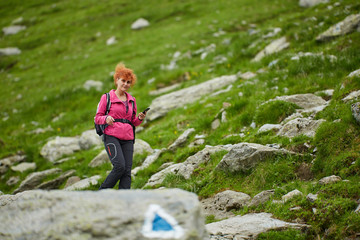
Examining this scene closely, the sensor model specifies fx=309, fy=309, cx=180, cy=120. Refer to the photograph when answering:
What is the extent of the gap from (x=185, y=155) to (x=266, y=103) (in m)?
3.01

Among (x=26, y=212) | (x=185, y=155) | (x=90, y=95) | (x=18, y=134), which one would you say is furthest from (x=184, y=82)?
(x=26, y=212)

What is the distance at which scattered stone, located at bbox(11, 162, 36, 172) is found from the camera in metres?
13.0

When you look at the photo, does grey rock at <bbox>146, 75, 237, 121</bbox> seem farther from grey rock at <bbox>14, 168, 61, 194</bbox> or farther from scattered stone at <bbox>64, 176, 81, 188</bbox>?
grey rock at <bbox>14, 168, 61, 194</bbox>

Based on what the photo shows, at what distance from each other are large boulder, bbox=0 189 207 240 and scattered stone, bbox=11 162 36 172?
10.6m

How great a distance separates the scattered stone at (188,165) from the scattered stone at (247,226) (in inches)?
104

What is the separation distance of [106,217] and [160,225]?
561 mm

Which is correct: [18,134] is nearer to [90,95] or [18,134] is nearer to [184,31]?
[90,95]

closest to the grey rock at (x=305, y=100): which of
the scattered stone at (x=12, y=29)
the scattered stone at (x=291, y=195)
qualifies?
the scattered stone at (x=291, y=195)

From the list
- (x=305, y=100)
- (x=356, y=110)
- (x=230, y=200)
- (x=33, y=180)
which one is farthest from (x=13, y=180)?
(x=356, y=110)

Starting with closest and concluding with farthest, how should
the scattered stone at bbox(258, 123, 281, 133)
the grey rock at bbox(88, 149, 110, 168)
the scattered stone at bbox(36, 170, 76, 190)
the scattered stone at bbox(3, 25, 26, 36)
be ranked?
the scattered stone at bbox(258, 123, 281, 133) → the scattered stone at bbox(36, 170, 76, 190) → the grey rock at bbox(88, 149, 110, 168) → the scattered stone at bbox(3, 25, 26, 36)

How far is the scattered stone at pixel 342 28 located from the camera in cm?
1270

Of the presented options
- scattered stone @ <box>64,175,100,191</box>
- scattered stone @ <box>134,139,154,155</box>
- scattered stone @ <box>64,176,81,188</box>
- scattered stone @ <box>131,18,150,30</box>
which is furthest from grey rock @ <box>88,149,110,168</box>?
scattered stone @ <box>131,18,150,30</box>

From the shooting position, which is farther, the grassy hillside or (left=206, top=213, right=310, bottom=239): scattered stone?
the grassy hillside

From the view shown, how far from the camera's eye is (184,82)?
16.8 metres
